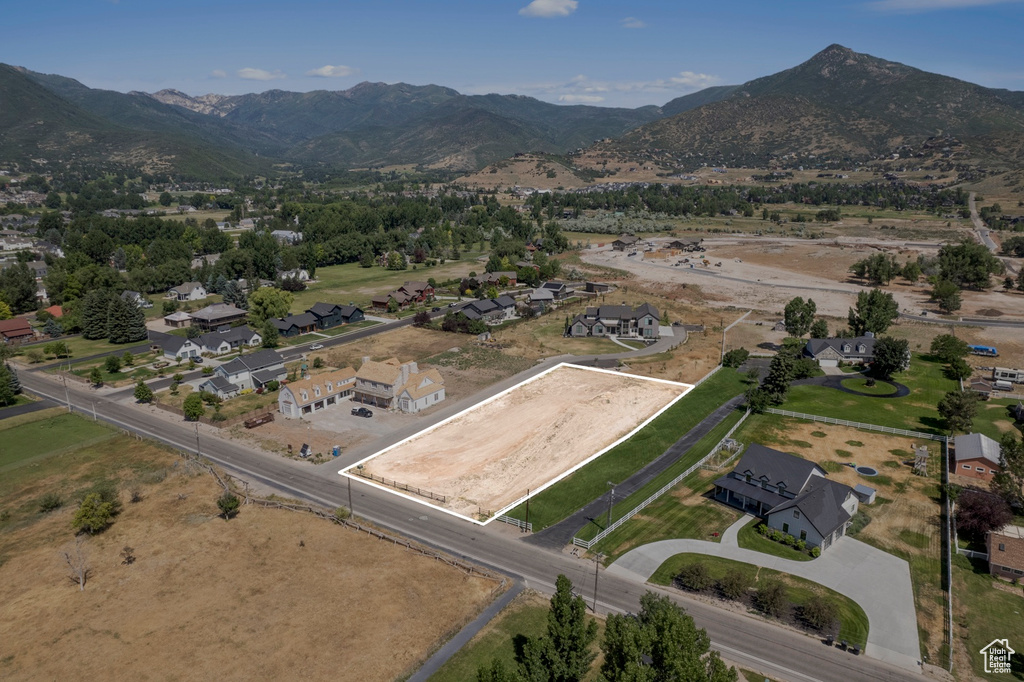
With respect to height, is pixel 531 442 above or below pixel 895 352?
below

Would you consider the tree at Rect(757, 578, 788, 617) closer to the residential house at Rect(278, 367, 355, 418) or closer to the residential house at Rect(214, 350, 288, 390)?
the residential house at Rect(278, 367, 355, 418)

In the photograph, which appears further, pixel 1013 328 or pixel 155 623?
pixel 1013 328

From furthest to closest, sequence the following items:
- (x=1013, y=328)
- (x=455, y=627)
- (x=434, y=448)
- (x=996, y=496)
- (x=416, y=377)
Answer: (x=1013, y=328), (x=416, y=377), (x=434, y=448), (x=996, y=496), (x=455, y=627)

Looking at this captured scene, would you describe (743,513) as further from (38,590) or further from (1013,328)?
(1013,328)

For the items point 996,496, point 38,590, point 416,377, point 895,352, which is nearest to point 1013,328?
point 895,352

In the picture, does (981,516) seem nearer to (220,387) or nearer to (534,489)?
(534,489)

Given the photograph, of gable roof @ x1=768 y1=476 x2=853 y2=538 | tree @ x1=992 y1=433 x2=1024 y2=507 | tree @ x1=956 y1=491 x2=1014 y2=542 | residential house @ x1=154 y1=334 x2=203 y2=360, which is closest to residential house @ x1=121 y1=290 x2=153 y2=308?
residential house @ x1=154 y1=334 x2=203 y2=360

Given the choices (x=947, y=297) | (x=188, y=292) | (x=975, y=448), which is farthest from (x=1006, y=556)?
(x=188, y=292)

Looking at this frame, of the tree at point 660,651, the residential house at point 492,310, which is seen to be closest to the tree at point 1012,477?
the tree at point 660,651

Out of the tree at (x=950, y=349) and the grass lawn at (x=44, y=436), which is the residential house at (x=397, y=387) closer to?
the grass lawn at (x=44, y=436)
